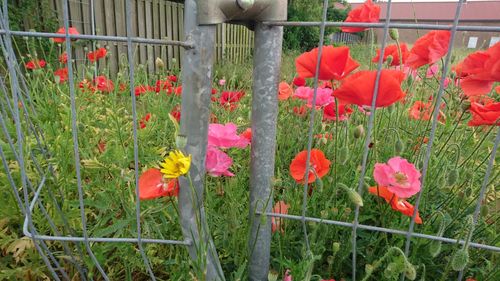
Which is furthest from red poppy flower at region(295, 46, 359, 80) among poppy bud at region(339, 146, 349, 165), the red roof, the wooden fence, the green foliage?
the red roof

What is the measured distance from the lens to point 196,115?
27.9 inches

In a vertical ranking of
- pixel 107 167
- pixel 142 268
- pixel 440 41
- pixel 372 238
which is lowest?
pixel 142 268

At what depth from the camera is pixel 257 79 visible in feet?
2.57

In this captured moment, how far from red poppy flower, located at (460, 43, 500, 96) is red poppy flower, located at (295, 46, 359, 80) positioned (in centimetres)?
23

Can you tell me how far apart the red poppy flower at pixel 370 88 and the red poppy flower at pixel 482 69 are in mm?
136

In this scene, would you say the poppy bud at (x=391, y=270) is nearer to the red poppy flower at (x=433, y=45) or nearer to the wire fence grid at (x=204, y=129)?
the wire fence grid at (x=204, y=129)

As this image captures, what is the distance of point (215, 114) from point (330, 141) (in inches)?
22.1

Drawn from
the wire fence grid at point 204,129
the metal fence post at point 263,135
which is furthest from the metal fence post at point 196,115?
the metal fence post at point 263,135

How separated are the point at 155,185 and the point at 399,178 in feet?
1.80

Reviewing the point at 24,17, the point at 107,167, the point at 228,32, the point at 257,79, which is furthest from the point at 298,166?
the point at 228,32

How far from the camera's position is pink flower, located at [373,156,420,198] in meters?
0.79

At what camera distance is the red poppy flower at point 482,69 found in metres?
0.67

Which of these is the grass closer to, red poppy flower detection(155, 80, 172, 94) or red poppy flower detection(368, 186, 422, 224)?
red poppy flower detection(368, 186, 422, 224)

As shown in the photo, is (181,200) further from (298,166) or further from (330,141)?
(330,141)
